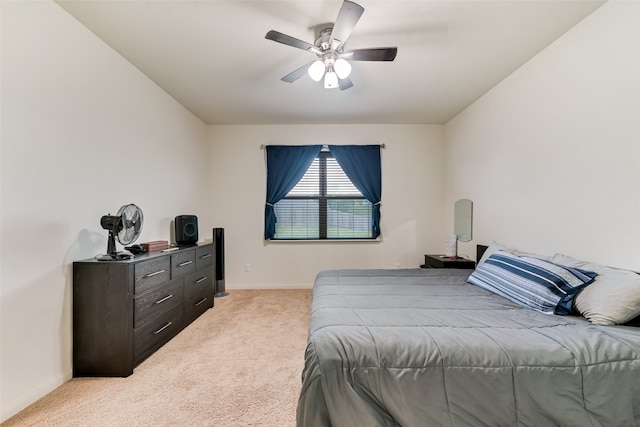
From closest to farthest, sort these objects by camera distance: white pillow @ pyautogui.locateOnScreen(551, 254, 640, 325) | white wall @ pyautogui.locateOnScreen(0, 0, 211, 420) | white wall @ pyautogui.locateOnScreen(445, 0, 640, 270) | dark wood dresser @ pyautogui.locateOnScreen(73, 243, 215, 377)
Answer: white pillow @ pyautogui.locateOnScreen(551, 254, 640, 325) < white wall @ pyautogui.locateOnScreen(0, 0, 211, 420) < white wall @ pyautogui.locateOnScreen(445, 0, 640, 270) < dark wood dresser @ pyautogui.locateOnScreen(73, 243, 215, 377)

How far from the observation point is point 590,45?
2.00 m

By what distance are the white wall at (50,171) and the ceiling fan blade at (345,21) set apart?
6.23ft

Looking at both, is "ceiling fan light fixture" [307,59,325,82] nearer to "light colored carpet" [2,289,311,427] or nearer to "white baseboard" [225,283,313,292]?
"light colored carpet" [2,289,311,427]

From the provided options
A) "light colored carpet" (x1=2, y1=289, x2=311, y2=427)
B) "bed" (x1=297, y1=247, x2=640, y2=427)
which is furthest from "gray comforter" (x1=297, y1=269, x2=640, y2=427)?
"light colored carpet" (x1=2, y1=289, x2=311, y2=427)

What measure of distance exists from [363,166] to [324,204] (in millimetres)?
867

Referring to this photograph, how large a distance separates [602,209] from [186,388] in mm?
3112

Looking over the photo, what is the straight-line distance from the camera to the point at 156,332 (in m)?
2.37

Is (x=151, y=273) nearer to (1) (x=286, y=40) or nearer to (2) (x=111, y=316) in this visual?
(2) (x=111, y=316)

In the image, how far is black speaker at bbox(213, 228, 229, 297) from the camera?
3955mm

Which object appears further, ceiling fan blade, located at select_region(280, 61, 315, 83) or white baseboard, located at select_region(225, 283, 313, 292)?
white baseboard, located at select_region(225, 283, 313, 292)

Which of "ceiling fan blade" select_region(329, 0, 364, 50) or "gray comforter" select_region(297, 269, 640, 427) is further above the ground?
"ceiling fan blade" select_region(329, 0, 364, 50)

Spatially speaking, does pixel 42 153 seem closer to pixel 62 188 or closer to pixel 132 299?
pixel 62 188

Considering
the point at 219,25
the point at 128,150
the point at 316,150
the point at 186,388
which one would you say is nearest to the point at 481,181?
the point at 316,150

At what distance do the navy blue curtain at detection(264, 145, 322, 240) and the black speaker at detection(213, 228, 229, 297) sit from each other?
0.70 metres
